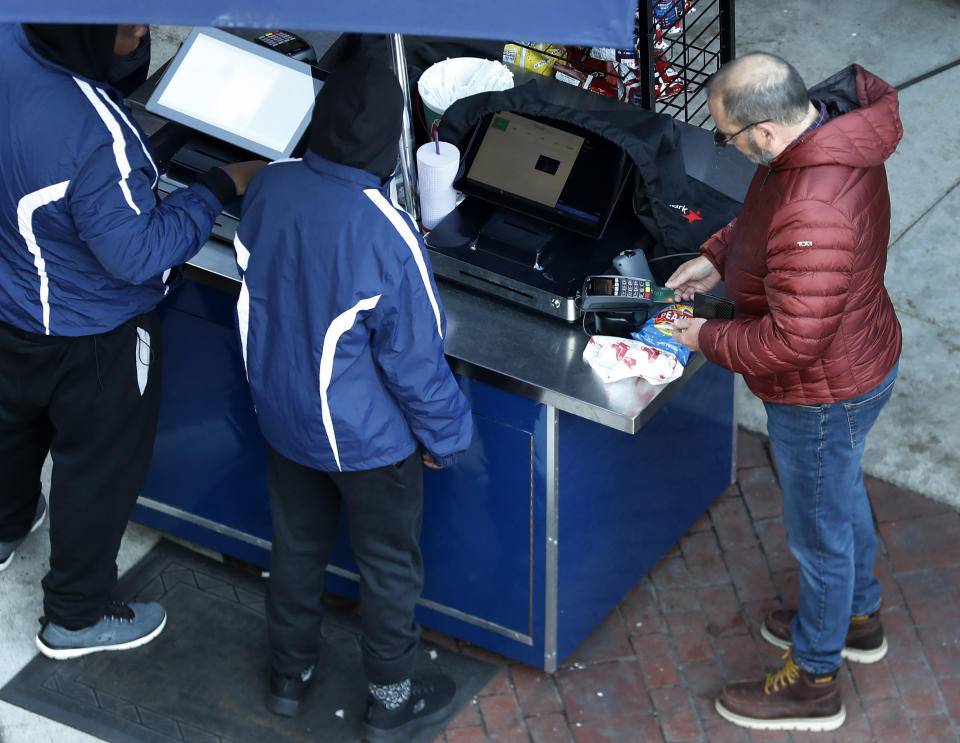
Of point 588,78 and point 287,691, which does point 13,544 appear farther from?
point 588,78

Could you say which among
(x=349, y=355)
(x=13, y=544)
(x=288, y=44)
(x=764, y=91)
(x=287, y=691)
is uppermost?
(x=764, y=91)

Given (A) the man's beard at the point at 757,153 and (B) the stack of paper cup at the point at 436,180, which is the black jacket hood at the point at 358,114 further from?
(A) the man's beard at the point at 757,153

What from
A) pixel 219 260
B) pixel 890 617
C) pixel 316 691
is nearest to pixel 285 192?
pixel 219 260

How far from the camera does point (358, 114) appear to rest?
2643 millimetres

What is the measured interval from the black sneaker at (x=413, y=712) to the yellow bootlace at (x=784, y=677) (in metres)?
0.84

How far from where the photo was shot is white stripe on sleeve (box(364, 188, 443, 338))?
2723 millimetres

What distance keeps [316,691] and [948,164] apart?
3.54 m

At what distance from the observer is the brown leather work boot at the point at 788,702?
11.5 feet

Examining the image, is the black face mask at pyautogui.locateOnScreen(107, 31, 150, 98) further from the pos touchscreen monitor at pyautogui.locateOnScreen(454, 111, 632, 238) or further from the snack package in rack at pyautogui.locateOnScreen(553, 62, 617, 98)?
the snack package in rack at pyautogui.locateOnScreen(553, 62, 617, 98)

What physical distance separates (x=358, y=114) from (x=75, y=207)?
69 cm

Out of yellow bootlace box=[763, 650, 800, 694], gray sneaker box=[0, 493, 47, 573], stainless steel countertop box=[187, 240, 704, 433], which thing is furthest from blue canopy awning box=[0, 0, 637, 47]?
gray sneaker box=[0, 493, 47, 573]

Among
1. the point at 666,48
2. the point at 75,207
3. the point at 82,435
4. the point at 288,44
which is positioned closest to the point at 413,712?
the point at 82,435

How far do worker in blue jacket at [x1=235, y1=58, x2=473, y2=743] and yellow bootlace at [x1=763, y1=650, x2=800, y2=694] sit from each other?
963 millimetres

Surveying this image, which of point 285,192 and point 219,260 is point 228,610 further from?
point 285,192
